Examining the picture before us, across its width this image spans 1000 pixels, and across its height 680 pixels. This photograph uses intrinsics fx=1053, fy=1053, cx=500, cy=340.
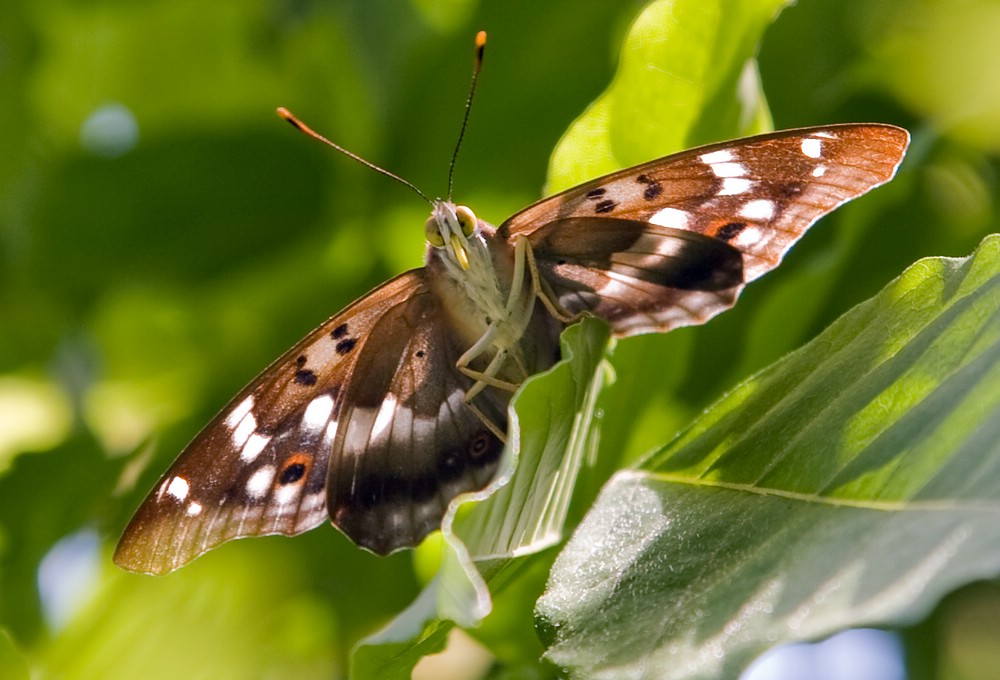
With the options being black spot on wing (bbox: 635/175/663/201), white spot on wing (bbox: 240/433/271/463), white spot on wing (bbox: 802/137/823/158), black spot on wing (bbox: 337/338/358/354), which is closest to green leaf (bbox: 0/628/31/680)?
white spot on wing (bbox: 240/433/271/463)

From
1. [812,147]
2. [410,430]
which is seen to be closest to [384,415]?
[410,430]

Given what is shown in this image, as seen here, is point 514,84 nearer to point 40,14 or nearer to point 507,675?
point 40,14

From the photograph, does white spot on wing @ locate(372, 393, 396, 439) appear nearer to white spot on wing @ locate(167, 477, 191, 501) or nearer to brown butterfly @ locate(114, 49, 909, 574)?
→ brown butterfly @ locate(114, 49, 909, 574)

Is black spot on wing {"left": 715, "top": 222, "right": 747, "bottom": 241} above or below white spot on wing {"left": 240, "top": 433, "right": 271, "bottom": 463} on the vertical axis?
below

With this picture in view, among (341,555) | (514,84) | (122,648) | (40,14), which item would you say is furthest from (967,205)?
(40,14)

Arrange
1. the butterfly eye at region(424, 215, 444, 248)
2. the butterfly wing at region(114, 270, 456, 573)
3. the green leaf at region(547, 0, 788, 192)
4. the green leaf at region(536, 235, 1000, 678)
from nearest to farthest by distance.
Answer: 1. the green leaf at region(536, 235, 1000, 678)
2. the green leaf at region(547, 0, 788, 192)
3. the butterfly wing at region(114, 270, 456, 573)
4. the butterfly eye at region(424, 215, 444, 248)

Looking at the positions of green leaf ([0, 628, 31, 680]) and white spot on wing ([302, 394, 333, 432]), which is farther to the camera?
white spot on wing ([302, 394, 333, 432])
